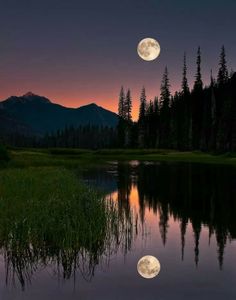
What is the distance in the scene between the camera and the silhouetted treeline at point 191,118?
95188 mm

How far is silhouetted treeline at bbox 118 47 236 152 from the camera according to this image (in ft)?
312

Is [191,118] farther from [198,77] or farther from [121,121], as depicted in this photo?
[121,121]

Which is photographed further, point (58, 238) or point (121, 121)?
point (121, 121)

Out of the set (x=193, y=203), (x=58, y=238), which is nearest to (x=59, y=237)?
(x=58, y=238)

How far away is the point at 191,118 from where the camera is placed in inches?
4348

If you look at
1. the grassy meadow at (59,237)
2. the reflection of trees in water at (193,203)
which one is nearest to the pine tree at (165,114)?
the reflection of trees in water at (193,203)

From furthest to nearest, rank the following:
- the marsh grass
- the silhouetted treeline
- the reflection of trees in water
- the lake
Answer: the silhouetted treeline
the reflection of trees in water
the marsh grass
the lake

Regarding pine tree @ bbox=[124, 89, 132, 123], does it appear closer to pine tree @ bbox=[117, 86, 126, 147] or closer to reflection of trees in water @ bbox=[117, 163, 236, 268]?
pine tree @ bbox=[117, 86, 126, 147]

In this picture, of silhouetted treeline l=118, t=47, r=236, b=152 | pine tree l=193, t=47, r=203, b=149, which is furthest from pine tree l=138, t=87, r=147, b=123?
pine tree l=193, t=47, r=203, b=149

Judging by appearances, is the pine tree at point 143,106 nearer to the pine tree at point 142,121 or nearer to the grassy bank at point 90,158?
the pine tree at point 142,121

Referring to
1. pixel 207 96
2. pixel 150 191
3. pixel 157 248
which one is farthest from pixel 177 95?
pixel 157 248

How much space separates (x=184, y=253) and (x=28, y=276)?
5872 mm

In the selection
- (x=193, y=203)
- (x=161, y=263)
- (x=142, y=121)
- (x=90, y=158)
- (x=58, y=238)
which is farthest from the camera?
(x=142, y=121)

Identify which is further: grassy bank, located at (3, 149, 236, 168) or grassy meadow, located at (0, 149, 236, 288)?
grassy bank, located at (3, 149, 236, 168)
